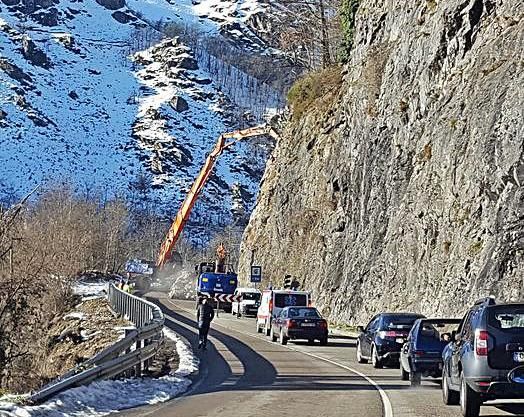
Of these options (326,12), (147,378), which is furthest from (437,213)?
(326,12)

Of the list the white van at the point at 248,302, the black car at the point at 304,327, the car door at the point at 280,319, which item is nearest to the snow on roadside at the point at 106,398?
the black car at the point at 304,327

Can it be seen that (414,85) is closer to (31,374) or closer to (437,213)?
(437,213)

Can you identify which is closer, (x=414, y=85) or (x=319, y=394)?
(x=319, y=394)

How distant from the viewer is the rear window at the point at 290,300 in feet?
128

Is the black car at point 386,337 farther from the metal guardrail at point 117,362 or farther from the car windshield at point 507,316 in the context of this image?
the car windshield at point 507,316

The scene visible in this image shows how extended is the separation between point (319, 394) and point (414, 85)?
1075 inches

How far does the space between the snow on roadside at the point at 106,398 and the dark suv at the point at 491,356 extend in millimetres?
5412

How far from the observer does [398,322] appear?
2522 centimetres

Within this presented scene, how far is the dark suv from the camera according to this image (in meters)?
13.1

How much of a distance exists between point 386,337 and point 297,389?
21.9ft

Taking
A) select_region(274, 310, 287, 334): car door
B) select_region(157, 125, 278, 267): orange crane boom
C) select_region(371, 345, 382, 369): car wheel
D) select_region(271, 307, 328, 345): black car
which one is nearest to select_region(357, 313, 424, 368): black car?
select_region(371, 345, 382, 369): car wheel

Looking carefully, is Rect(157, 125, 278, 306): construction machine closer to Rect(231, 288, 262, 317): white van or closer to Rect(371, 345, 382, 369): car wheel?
Rect(231, 288, 262, 317): white van

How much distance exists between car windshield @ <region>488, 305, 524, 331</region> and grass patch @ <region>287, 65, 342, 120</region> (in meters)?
48.3

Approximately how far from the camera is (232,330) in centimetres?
4206
